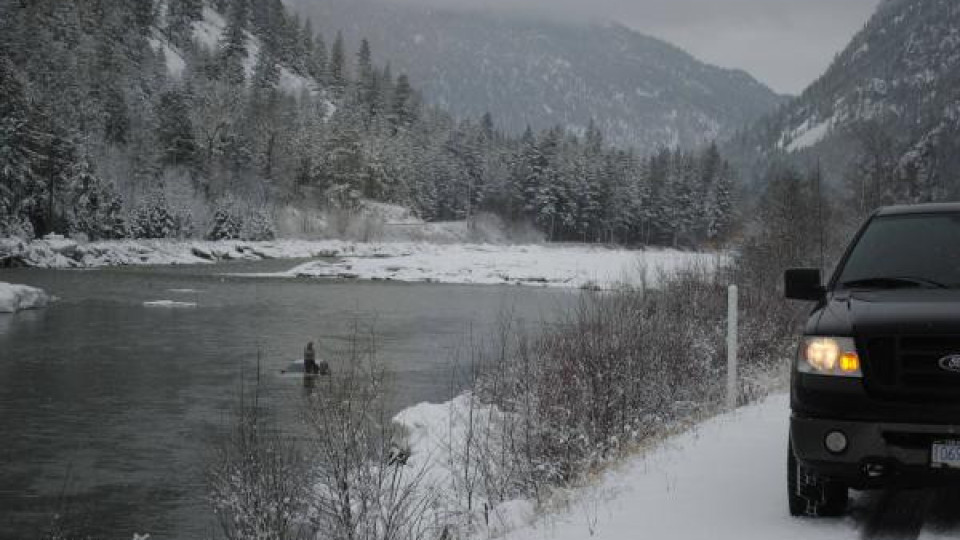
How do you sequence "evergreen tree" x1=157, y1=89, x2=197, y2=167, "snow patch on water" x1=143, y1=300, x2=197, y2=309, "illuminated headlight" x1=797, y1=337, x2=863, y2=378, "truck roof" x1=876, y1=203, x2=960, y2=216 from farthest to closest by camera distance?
"evergreen tree" x1=157, y1=89, x2=197, y2=167
"snow patch on water" x1=143, y1=300, x2=197, y2=309
"truck roof" x1=876, y1=203, x2=960, y2=216
"illuminated headlight" x1=797, y1=337, x2=863, y2=378

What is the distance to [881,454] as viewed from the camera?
14.5ft

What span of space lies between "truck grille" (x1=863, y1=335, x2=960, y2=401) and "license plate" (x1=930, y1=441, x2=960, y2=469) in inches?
8.8

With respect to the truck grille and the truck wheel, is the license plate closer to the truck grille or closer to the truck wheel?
the truck grille

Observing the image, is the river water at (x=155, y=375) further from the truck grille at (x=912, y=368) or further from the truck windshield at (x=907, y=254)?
the truck grille at (x=912, y=368)

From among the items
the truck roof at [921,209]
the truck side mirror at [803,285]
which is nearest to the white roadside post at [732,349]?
the truck roof at [921,209]

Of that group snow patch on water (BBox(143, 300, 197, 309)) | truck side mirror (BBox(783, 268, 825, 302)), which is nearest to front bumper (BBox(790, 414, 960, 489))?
truck side mirror (BBox(783, 268, 825, 302))

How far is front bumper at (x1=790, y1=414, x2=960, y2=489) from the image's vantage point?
172 inches

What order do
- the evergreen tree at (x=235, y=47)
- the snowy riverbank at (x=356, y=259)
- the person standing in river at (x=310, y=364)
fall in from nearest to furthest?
1. the person standing in river at (x=310, y=364)
2. the snowy riverbank at (x=356, y=259)
3. the evergreen tree at (x=235, y=47)

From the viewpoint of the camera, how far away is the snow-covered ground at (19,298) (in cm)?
3048

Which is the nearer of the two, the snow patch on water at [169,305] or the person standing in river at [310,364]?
the person standing in river at [310,364]

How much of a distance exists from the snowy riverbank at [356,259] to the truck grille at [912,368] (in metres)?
38.5

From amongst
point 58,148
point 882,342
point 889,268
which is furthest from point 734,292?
point 58,148

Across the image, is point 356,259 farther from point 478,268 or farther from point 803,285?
point 803,285

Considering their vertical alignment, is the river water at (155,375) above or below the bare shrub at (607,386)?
below
